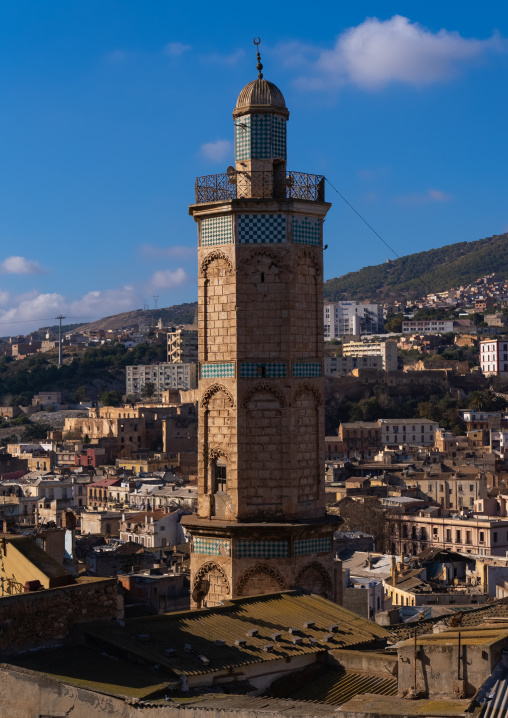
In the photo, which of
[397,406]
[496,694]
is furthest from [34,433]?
[496,694]

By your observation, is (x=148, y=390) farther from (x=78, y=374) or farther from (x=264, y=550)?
(x=264, y=550)

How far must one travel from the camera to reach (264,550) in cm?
1398

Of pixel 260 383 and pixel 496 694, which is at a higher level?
pixel 260 383

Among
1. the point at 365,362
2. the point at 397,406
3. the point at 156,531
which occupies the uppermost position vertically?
the point at 365,362

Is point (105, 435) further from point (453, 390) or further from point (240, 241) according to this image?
point (240, 241)

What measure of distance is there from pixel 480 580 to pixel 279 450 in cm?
3062

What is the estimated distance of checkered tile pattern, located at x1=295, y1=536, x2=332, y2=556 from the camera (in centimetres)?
1406

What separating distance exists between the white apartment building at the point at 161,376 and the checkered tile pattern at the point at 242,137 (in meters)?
119

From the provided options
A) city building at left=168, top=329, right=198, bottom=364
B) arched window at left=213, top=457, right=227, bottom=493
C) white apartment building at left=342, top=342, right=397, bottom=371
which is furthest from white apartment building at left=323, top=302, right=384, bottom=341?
arched window at left=213, top=457, right=227, bottom=493

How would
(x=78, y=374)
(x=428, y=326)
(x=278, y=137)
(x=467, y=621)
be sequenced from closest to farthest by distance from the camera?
(x=467, y=621) < (x=278, y=137) < (x=78, y=374) < (x=428, y=326)

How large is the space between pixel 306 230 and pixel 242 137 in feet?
4.20

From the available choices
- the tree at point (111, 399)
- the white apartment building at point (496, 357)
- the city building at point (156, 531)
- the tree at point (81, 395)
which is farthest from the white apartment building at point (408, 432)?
the tree at point (81, 395)

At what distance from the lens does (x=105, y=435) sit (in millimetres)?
103500

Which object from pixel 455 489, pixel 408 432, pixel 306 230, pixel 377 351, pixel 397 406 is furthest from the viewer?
pixel 377 351
